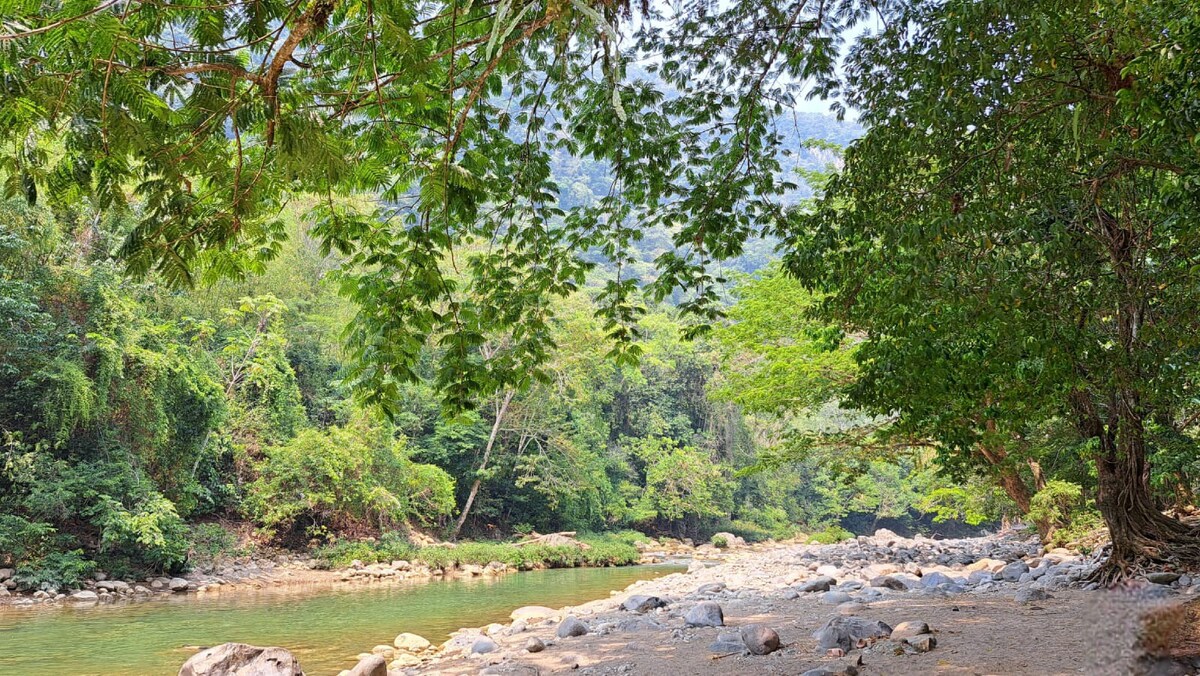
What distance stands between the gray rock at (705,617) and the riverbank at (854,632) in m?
0.01

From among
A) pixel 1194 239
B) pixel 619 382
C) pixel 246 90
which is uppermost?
pixel 619 382

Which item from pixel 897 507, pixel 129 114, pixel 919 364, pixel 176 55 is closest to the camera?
pixel 129 114

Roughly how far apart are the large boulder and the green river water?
2114mm

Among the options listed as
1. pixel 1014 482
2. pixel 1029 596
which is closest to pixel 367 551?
pixel 1014 482

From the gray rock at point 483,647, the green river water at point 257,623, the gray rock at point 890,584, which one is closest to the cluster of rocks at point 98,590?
the green river water at point 257,623

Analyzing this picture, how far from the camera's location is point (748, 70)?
5.61m

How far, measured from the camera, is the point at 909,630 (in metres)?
4.96

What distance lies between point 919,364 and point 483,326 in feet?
10.4

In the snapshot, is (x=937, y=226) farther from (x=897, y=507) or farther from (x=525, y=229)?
(x=897, y=507)

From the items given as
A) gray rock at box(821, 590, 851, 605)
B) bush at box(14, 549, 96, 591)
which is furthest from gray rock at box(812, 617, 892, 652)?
bush at box(14, 549, 96, 591)

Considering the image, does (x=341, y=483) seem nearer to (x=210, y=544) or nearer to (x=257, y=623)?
(x=210, y=544)

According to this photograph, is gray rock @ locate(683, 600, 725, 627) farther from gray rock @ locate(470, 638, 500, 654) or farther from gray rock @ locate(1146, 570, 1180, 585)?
gray rock @ locate(1146, 570, 1180, 585)

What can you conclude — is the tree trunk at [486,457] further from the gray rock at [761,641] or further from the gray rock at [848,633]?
the gray rock at [848,633]

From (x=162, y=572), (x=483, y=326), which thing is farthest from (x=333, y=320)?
(x=483, y=326)
